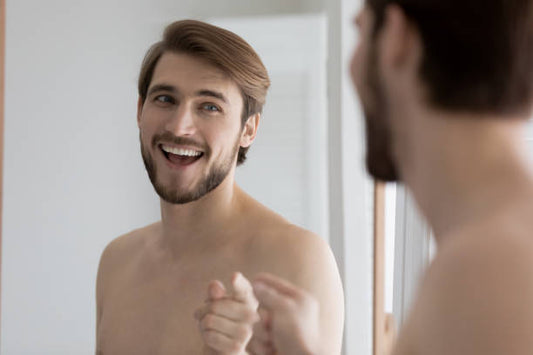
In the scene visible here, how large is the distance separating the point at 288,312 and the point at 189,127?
512mm

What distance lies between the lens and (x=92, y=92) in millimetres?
1845

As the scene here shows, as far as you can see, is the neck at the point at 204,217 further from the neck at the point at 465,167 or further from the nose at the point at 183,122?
the neck at the point at 465,167

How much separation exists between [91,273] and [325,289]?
0.99m

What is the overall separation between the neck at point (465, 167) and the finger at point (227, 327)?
0.41 meters

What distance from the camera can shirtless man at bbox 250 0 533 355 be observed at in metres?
0.44

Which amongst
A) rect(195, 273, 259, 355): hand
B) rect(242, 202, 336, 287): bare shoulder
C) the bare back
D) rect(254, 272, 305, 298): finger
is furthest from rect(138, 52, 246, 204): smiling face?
the bare back

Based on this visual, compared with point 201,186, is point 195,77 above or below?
above

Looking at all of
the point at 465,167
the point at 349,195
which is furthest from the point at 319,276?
the point at 349,195

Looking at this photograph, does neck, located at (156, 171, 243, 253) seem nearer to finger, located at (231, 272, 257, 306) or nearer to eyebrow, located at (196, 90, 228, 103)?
eyebrow, located at (196, 90, 228, 103)

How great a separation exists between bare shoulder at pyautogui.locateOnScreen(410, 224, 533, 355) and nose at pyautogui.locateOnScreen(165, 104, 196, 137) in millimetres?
737

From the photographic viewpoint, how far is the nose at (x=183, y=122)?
114 centimetres

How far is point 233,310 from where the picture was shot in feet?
2.79

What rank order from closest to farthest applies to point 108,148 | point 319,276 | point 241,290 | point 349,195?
point 241,290
point 319,276
point 349,195
point 108,148

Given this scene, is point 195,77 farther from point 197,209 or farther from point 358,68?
point 358,68
